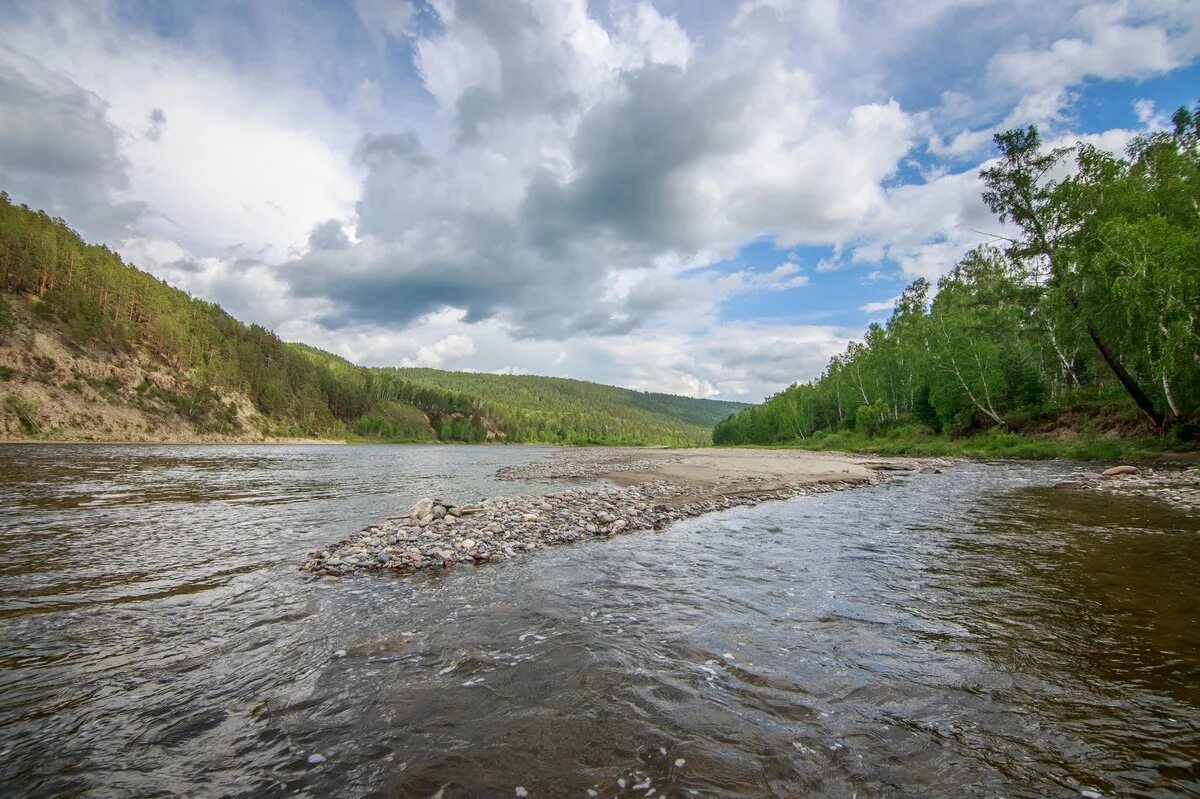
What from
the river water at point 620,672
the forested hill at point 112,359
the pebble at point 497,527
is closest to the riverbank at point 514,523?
the pebble at point 497,527

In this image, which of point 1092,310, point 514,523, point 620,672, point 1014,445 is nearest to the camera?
point 620,672

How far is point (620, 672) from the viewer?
20.0 ft

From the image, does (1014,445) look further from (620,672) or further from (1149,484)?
(620,672)

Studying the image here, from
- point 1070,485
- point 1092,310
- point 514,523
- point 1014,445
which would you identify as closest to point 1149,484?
point 1070,485

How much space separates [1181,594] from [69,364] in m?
134

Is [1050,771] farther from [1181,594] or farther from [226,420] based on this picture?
[226,420]

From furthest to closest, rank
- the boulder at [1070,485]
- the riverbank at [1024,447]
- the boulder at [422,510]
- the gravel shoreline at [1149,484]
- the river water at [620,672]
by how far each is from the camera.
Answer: the riverbank at [1024,447] < the boulder at [1070,485] < the gravel shoreline at [1149,484] < the boulder at [422,510] < the river water at [620,672]

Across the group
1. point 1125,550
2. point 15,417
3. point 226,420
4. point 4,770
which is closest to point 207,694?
point 4,770

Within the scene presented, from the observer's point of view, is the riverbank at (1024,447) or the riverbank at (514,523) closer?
the riverbank at (514,523)

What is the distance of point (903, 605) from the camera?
8.34 metres

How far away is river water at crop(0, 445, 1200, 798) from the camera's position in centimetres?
416

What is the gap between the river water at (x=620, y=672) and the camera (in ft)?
13.7

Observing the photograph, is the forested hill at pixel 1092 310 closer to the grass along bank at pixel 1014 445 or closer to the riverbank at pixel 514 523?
the grass along bank at pixel 1014 445

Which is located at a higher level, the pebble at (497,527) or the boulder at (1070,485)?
the pebble at (497,527)
